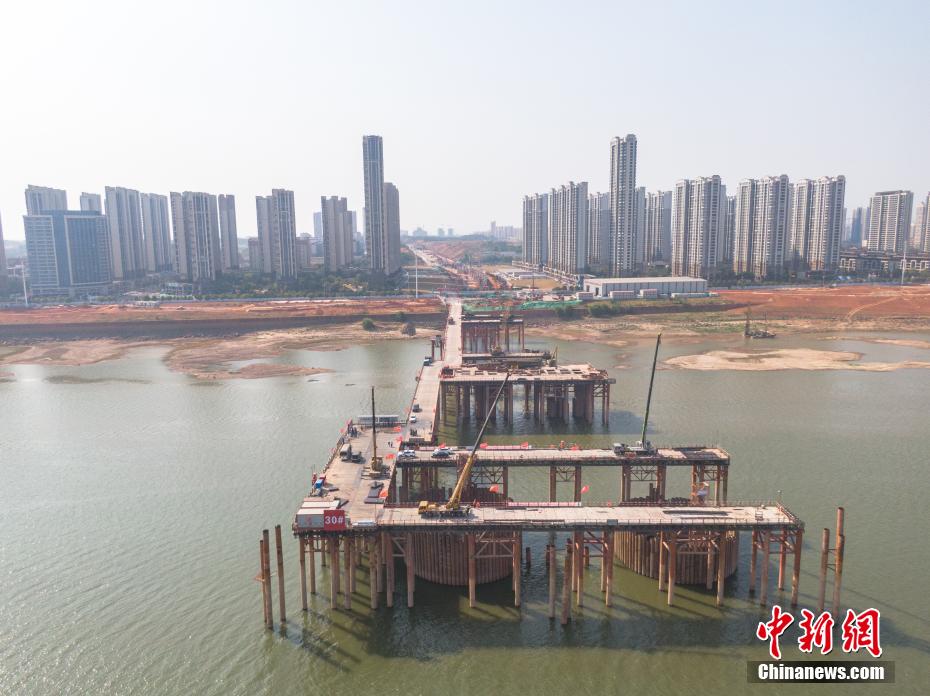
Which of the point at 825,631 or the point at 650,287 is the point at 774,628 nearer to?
the point at 825,631

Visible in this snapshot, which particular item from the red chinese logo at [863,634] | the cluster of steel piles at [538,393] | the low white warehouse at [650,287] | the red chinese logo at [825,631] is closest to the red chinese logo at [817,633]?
the red chinese logo at [825,631]

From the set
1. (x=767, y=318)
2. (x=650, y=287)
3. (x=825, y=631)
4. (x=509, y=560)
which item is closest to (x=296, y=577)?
(x=509, y=560)

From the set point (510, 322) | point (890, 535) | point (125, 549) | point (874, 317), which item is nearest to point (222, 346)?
point (510, 322)

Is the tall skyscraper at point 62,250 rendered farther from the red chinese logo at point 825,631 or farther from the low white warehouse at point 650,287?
the red chinese logo at point 825,631

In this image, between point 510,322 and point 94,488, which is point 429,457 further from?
point 510,322

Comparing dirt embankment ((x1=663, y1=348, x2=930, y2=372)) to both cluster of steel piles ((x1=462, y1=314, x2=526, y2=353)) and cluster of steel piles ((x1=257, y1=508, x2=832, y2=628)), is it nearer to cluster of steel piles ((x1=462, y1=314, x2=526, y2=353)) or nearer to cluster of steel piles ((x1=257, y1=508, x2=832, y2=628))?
cluster of steel piles ((x1=462, y1=314, x2=526, y2=353))

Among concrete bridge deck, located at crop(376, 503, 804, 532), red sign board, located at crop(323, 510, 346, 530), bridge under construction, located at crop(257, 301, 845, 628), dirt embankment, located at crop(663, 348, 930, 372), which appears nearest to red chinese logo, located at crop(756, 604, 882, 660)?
bridge under construction, located at crop(257, 301, 845, 628)
